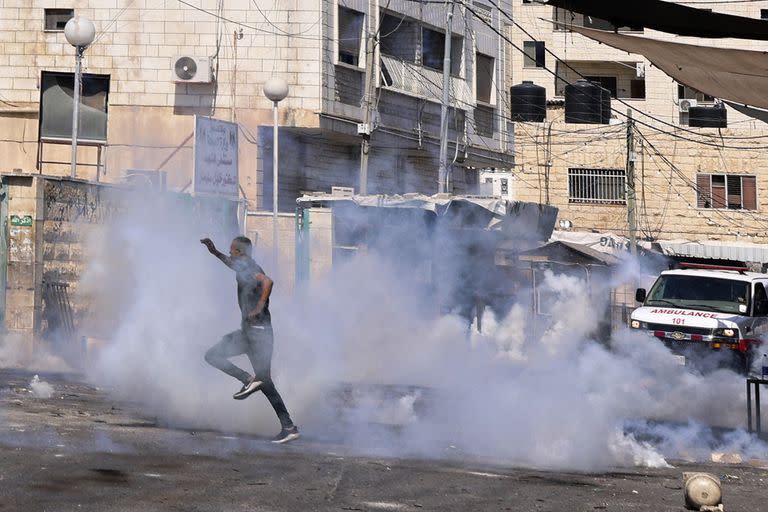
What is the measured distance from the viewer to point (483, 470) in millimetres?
10609

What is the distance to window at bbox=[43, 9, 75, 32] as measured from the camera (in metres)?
27.8

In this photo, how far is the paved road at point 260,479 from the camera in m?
8.57

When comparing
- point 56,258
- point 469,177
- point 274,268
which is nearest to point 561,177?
point 469,177

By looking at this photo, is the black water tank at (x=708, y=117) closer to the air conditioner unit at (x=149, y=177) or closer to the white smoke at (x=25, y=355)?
the air conditioner unit at (x=149, y=177)

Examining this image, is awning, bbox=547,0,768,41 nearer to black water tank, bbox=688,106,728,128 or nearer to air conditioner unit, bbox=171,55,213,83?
air conditioner unit, bbox=171,55,213,83

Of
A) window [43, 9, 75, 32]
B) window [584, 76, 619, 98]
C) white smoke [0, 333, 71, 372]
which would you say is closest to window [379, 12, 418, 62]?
window [43, 9, 75, 32]

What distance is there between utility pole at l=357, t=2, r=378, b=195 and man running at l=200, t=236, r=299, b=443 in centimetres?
1619

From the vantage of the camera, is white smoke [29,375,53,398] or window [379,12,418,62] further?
window [379,12,418,62]

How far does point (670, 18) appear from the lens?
36.9ft

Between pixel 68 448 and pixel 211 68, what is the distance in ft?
59.1

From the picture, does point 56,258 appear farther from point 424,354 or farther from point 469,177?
point 469,177

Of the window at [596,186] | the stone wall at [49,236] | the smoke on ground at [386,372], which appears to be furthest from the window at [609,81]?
the stone wall at [49,236]

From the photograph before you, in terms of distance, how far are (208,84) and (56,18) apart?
11.5 ft

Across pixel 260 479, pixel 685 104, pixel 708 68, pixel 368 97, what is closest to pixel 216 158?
pixel 368 97
